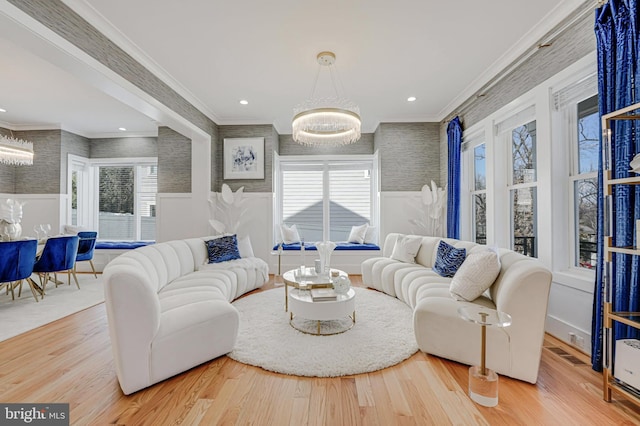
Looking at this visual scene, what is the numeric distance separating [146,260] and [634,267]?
3.81 m

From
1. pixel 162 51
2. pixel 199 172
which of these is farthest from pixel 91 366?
pixel 199 172

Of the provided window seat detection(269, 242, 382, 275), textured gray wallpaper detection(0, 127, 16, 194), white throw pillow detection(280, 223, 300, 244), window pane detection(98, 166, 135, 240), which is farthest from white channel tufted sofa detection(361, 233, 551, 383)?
textured gray wallpaper detection(0, 127, 16, 194)

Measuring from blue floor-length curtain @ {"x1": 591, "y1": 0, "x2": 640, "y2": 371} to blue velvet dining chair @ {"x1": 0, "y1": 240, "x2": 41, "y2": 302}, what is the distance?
5.72 m

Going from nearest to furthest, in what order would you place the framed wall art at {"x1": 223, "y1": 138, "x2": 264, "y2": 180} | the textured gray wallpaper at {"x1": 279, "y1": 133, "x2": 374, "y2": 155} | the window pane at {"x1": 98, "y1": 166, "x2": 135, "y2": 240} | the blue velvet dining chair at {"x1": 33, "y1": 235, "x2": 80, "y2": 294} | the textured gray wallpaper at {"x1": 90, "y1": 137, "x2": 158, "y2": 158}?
the blue velvet dining chair at {"x1": 33, "y1": 235, "x2": 80, "y2": 294} → the framed wall art at {"x1": 223, "y1": 138, "x2": 264, "y2": 180} → the textured gray wallpaper at {"x1": 279, "y1": 133, "x2": 374, "y2": 155} → the textured gray wallpaper at {"x1": 90, "y1": 137, "x2": 158, "y2": 158} → the window pane at {"x1": 98, "y1": 166, "x2": 135, "y2": 240}

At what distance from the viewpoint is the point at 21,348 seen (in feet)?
8.14

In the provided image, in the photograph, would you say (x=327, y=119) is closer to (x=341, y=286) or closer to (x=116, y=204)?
(x=341, y=286)


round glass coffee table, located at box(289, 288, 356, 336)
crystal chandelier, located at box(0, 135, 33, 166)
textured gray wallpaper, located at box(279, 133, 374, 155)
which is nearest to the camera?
round glass coffee table, located at box(289, 288, 356, 336)

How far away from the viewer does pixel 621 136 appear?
1.91 m

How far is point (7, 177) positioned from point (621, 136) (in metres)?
9.08

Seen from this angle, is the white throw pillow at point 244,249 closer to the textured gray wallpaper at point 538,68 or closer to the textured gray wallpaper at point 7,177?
the textured gray wallpaper at point 538,68

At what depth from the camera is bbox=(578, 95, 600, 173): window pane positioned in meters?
2.44

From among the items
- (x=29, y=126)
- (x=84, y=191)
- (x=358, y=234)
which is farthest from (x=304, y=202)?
(x=29, y=126)

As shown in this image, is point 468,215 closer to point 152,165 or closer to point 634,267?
point 634,267

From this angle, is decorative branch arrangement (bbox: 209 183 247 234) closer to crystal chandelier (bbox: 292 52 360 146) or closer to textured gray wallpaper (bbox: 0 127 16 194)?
crystal chandelier (bbox: 292 52 360 146)
